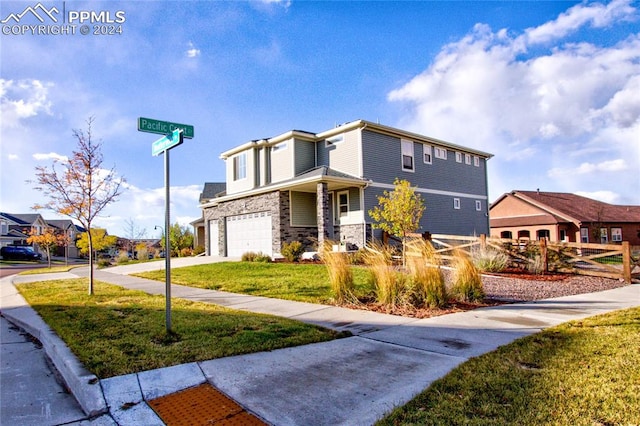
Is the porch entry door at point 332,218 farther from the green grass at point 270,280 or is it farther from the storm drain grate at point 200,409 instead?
the storm drain grate at point 200,409

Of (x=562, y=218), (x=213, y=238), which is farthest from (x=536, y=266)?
(x=562, y=218)

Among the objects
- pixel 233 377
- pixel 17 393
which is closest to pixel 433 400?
pixel 233 377

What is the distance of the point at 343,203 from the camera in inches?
780

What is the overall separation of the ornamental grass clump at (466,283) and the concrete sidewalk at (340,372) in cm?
139

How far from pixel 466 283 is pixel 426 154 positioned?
15.5 m

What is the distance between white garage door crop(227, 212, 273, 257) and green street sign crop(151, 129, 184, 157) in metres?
13.9

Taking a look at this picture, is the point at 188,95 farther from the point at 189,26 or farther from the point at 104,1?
the point at 104,1

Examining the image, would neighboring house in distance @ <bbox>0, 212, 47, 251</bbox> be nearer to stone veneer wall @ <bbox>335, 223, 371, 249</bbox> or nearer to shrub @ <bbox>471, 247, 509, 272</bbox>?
stone veneer wall @ <bbox>335, 223, 371, 249</bbox>

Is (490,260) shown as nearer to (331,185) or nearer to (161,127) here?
(331,185)

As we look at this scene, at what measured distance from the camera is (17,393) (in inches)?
155

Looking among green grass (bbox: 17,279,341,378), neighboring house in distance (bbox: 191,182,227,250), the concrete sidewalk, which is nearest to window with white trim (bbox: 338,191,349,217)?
green grass (bbox: 17,279,341,378)

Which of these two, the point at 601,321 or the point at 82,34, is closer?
the point at 601,321

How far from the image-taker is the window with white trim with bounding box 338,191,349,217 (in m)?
19.5

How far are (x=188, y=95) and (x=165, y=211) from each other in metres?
7.13
